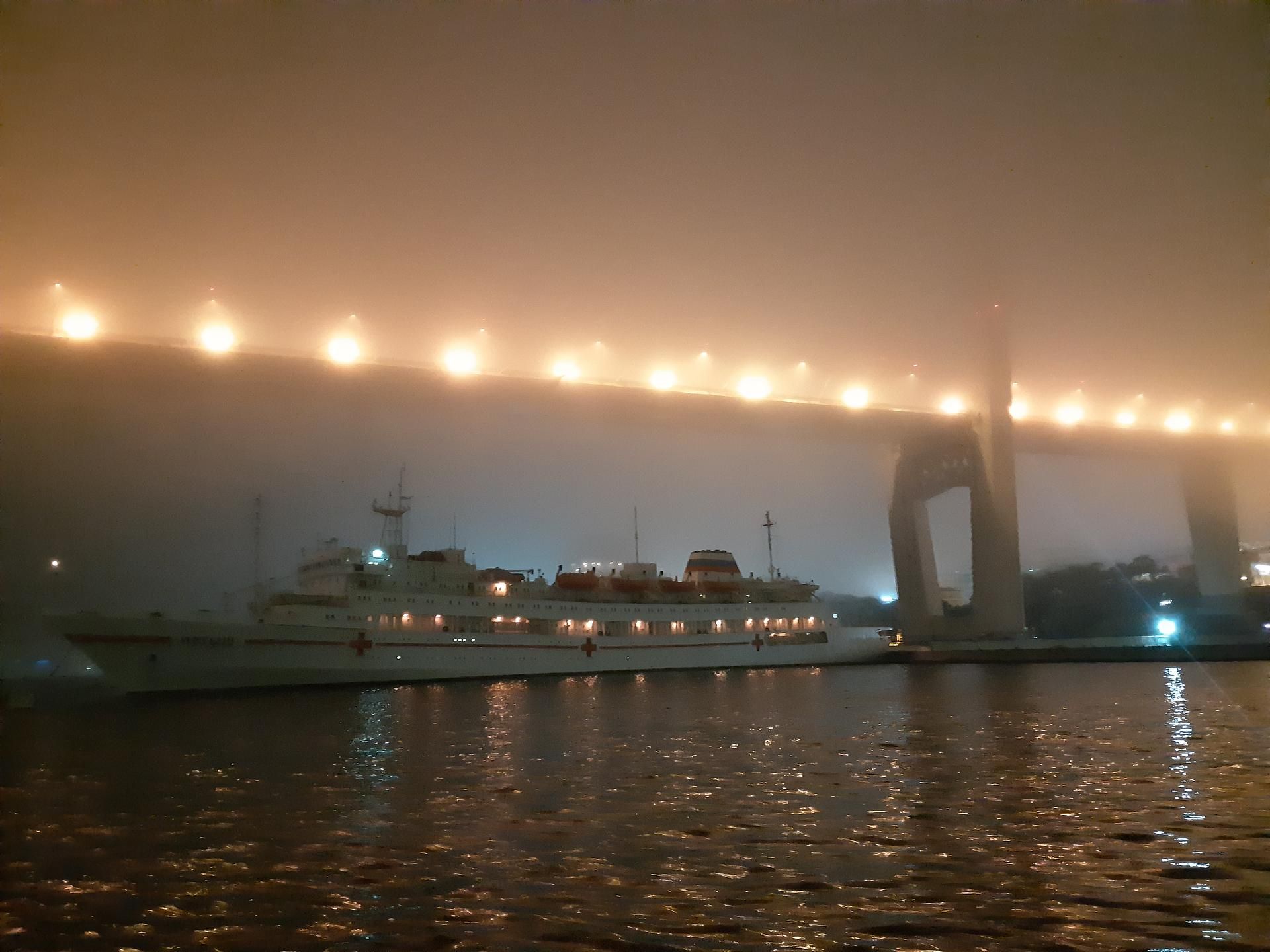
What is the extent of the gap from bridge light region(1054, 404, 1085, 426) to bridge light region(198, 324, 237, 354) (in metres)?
30.0

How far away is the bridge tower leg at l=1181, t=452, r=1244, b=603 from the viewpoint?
128ft

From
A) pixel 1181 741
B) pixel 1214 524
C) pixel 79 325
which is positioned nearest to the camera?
pixel 1181 741

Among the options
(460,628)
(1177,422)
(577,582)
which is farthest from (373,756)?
(1177,422)

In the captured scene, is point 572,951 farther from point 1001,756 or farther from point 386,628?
point 386,628

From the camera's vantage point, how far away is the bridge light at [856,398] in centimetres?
2783

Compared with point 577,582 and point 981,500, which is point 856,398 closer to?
point 981,500

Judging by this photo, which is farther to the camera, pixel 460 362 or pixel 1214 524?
pixel 1214 524

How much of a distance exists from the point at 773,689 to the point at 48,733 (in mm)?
15203

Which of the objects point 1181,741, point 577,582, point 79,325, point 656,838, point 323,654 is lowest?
point 323,654

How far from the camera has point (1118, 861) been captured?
4117mm

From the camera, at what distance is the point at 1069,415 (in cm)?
3170

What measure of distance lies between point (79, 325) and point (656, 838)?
61.2ft

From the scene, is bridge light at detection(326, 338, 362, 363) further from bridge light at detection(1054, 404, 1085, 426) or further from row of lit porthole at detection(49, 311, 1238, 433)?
bridge light at detection(1054, 404, 1085, 426)

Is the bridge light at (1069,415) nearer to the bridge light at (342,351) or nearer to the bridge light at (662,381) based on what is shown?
the bridge light at (662,381)
